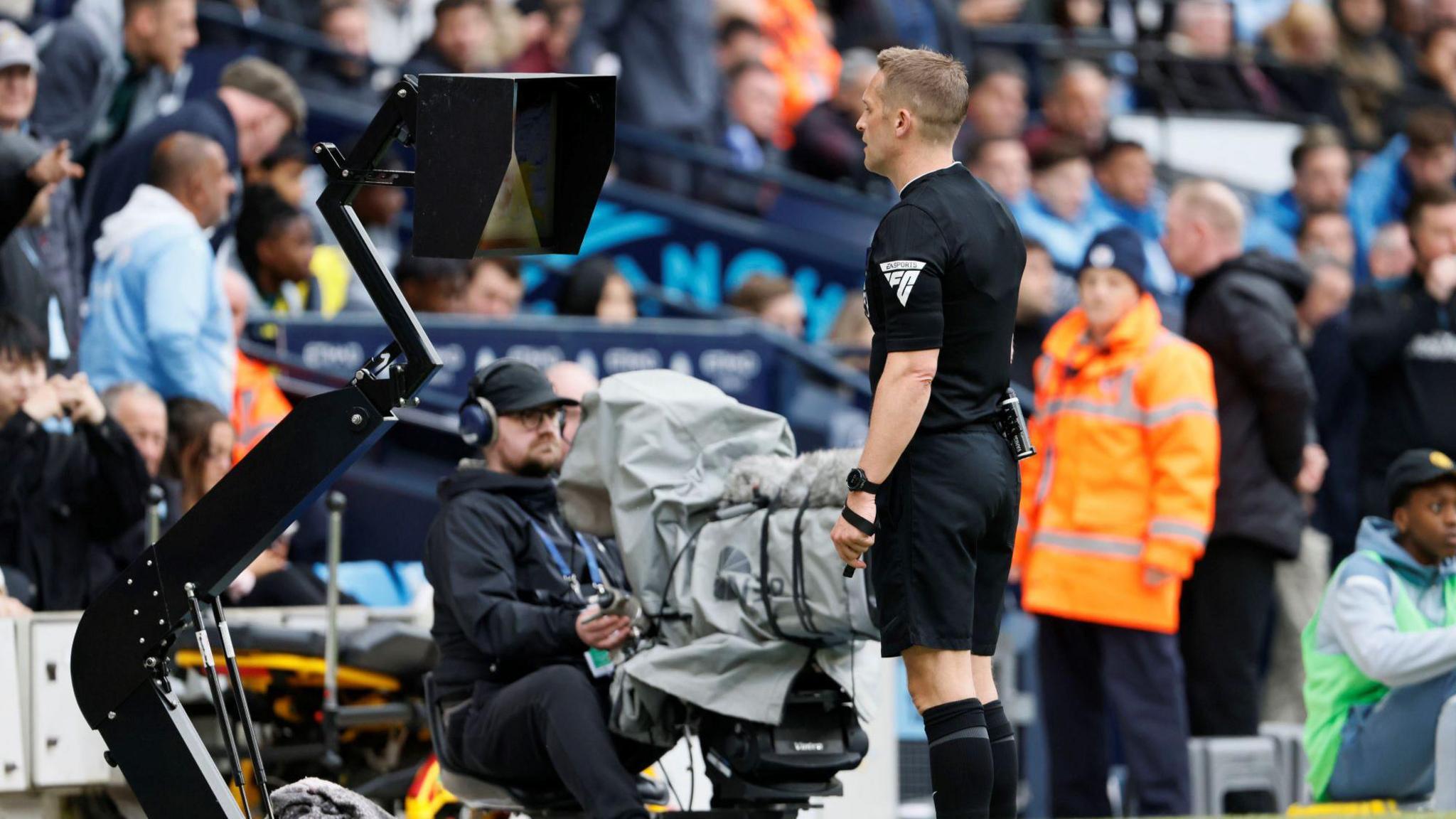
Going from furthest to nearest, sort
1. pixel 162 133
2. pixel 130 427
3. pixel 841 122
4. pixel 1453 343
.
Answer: pixel 841 122, pixel 1453 343, pixel 162 133, pixel 130 427

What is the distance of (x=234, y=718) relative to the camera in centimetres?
748

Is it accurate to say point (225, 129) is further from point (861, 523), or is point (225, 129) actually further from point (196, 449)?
point (861, 523)

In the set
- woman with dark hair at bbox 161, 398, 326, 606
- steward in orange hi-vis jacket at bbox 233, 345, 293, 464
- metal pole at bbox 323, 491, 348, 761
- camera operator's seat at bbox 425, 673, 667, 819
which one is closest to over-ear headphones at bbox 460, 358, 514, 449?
camera operator's seat at bbox 425, 673, 667, 819

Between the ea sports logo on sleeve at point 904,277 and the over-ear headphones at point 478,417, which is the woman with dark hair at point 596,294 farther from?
the ea sports logo on sleeve at point 904,277

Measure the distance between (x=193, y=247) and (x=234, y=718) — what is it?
6.48ft

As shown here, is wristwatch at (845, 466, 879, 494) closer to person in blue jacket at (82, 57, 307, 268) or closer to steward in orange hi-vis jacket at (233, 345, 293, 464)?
steward in orange hi-vis jacket at (233, 345, 293, 464)

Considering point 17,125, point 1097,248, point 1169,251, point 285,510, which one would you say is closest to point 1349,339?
point 1169,251

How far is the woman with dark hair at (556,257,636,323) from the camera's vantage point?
35.5 ft

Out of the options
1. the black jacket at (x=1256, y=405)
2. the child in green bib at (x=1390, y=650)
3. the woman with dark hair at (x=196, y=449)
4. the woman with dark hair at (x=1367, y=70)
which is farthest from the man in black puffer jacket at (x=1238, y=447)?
the woman with dark hair at (x=1367, y=70)

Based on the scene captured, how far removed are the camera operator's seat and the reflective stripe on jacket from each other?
233 cm

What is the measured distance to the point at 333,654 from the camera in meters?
7.22

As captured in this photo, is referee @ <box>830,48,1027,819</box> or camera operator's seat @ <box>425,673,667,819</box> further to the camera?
camera operator's seat @ <box>425,673,667,819</box>

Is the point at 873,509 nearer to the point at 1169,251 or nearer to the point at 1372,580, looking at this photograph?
the point at 1372,580

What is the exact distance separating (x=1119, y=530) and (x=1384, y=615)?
1.53 metres
